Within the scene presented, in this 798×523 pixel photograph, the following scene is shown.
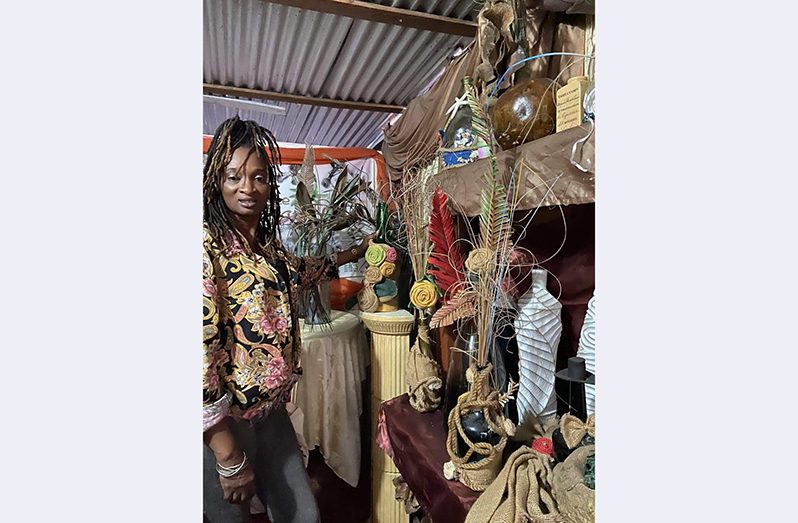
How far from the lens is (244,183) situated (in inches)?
34.0

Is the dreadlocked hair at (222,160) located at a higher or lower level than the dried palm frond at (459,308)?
higher

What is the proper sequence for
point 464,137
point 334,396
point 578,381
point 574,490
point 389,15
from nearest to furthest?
point 574,490 → point 578,381 → point 464,137 → point 389,15 → point 334,396

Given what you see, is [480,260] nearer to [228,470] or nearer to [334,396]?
[228,470]

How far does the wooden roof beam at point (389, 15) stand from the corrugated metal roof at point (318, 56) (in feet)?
0.10

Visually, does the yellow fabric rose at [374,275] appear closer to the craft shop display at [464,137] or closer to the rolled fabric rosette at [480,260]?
the craft shop display at [464,137]

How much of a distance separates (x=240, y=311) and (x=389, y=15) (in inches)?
43.0

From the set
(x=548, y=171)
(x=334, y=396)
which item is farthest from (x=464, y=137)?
(x=334, y=396)

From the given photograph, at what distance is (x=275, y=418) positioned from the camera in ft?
3.35

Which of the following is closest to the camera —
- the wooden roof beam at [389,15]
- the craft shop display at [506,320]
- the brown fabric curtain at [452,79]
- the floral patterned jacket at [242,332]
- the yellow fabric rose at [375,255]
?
the craft shop display at [506,320]

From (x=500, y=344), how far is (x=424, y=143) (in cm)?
117

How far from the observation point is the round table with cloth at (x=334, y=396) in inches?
62.4

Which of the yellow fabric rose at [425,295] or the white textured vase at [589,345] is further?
the yellow fabric rose at [425,295]

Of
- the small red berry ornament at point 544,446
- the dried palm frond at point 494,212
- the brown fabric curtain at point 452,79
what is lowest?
the small red berry ornament at point 544,446

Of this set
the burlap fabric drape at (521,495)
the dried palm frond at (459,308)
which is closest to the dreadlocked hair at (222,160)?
the dried palm frond at (459,308)
